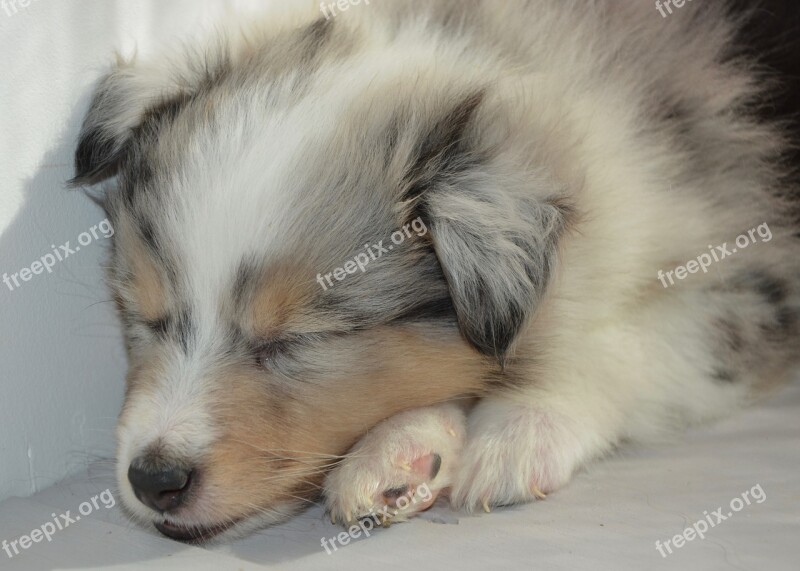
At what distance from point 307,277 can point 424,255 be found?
30cm

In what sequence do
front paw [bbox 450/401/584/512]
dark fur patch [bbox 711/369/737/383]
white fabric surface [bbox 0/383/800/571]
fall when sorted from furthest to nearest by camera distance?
1. dark fur patch [bbox 711/369/737/383]
2. front paw [bbox 450/401/584/512]
3. white fabric surface [bbox 0/383/800/571]

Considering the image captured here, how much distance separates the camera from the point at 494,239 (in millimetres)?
2213

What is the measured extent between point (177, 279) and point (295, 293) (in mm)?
317

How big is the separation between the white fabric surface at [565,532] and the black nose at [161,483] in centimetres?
14

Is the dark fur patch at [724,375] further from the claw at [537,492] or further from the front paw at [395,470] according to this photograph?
the front paw at [395,470]

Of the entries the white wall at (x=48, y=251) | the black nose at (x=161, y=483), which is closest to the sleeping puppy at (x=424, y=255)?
the black nose at (x=161, y=483)

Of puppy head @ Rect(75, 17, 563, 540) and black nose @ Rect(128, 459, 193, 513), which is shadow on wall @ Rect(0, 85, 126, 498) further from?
black nose @ Rect(128, 459, 193, 513)

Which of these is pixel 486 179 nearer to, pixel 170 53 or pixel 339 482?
pixel 339 482

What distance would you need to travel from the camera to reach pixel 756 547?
2143 mm

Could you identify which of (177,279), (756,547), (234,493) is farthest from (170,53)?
(756,547)

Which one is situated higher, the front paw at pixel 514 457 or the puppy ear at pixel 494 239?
the puppy ear at pixel 494 239

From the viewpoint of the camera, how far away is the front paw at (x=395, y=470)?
2.32 m

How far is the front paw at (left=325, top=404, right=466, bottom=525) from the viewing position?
2.32m

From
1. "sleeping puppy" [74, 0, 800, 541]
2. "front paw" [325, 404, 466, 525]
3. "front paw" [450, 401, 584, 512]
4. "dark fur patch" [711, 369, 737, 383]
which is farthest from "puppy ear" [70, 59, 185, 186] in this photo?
"dark fur patch" [711, 369, 737, 383]
